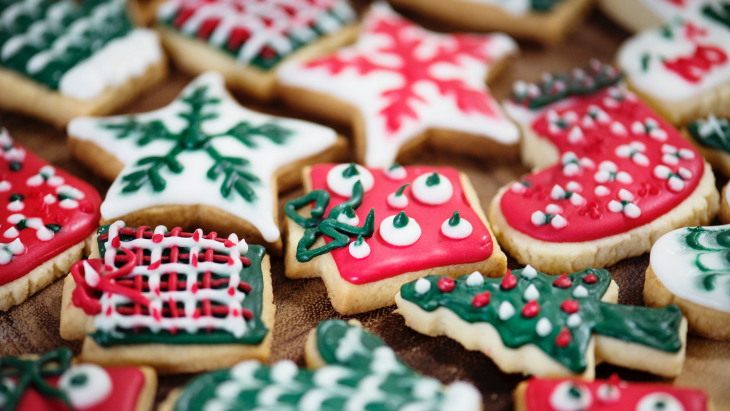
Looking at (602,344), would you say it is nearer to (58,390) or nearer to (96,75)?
(58,390)

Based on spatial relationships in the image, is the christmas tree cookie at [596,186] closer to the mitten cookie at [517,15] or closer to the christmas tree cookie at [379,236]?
the christmas tree cookie at [379,236]

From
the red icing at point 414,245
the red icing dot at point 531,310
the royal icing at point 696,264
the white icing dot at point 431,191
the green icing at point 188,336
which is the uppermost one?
the royal icing at point 696,264

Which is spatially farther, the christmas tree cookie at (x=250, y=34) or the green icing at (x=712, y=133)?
the christmas tree cookie at (x=250, y=34)

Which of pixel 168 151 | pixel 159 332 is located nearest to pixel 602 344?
pixel 159 332

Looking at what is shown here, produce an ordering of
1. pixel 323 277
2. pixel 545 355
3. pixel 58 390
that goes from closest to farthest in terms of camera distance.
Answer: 1. pixel 58 390
2. pixel 545 355
3. pixel 323 277

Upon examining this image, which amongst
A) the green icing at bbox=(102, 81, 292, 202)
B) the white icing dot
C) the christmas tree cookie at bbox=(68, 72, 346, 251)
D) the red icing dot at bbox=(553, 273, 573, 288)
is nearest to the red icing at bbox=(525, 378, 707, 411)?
the red icing dot at bbox=(553, 273, 573, 288)

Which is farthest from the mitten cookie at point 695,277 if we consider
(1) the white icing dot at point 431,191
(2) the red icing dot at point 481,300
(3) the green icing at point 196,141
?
(3) the green icing at point 196,141

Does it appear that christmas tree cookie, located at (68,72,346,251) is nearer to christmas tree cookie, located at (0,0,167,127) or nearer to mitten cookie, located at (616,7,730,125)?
christmas tree cookie, located at (0,0,167,127)
